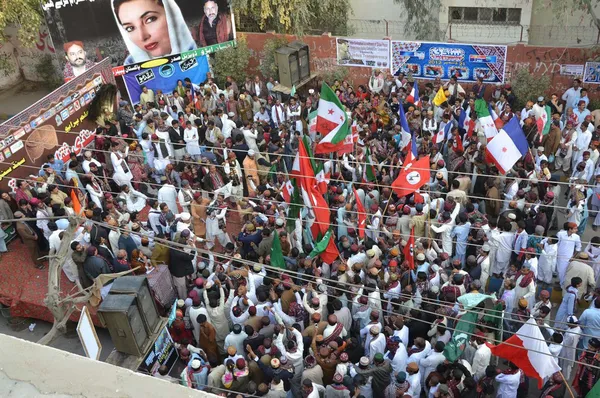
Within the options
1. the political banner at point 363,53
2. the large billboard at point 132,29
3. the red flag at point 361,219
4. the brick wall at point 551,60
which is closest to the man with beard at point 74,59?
the large billboard at point 132,29

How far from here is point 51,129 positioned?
13258mm

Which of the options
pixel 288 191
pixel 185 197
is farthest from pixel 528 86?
pixel 185 197

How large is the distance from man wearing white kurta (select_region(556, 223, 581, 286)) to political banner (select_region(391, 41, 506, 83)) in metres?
6.94

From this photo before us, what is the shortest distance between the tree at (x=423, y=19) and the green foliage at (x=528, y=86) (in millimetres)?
3485

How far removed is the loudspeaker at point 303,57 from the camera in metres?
16.5

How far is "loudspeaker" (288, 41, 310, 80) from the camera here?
54.2 ft

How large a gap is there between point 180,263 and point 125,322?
2.71 meters

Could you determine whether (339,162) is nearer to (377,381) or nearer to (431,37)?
(377,381)

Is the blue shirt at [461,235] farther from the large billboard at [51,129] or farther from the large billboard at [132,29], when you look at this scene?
the large billboard at [132,29]

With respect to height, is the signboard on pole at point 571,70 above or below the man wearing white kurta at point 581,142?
above

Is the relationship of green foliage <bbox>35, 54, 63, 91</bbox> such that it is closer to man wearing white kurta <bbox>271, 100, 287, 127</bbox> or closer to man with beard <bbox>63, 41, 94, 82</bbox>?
man with beard <bbox>63, 41, 94, 82</bbox>

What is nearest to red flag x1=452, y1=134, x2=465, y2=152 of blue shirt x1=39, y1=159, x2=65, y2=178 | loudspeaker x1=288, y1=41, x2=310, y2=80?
loudspeaker x1=288, y1=41, x2=310, y2=80

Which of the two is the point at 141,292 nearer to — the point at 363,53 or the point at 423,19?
the point at 363,53

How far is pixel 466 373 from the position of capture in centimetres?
704
